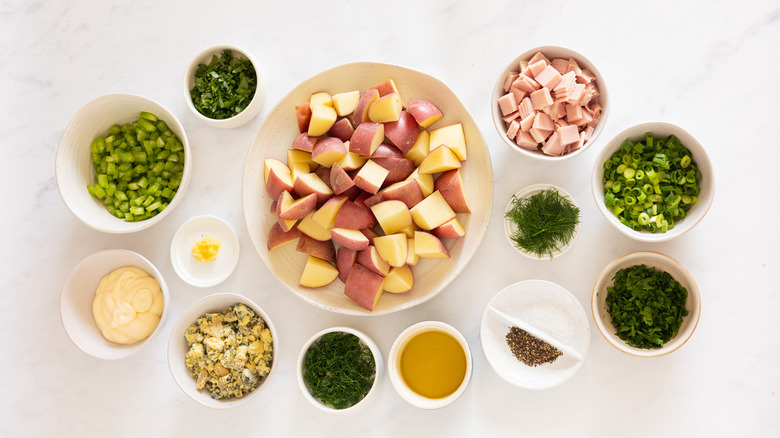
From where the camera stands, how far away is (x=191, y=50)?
2.22 meters

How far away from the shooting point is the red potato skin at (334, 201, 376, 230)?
1.94 m

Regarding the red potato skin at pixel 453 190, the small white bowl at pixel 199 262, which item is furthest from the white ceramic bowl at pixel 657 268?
the small white bowl at pixel 199 262

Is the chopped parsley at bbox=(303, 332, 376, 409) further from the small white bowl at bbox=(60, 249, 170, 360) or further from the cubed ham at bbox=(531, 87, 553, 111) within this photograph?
the cubed ham at bbox=(531, 87, 553, 111)

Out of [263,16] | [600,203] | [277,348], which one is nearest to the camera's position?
[600,203]

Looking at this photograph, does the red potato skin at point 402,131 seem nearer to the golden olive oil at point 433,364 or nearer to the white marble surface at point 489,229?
the white marble surface at point 489,229

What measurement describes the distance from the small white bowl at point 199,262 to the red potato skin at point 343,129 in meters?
0.55

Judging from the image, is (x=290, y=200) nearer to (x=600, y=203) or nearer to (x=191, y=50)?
(x=191, y=50)

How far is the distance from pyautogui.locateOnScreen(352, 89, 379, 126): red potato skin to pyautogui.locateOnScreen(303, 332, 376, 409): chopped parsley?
78cm

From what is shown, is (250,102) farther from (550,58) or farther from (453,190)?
(550,58)

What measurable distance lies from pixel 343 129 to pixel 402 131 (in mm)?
215

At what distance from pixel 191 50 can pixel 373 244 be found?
1.08 m

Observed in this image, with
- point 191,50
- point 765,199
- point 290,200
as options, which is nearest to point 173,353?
point 290,200

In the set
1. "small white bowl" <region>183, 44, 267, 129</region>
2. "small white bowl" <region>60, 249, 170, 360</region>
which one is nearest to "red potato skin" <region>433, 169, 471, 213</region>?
"small white bowl" <region>183, 44, 267, 129</region>

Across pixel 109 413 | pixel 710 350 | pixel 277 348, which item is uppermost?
pixel 277 348
